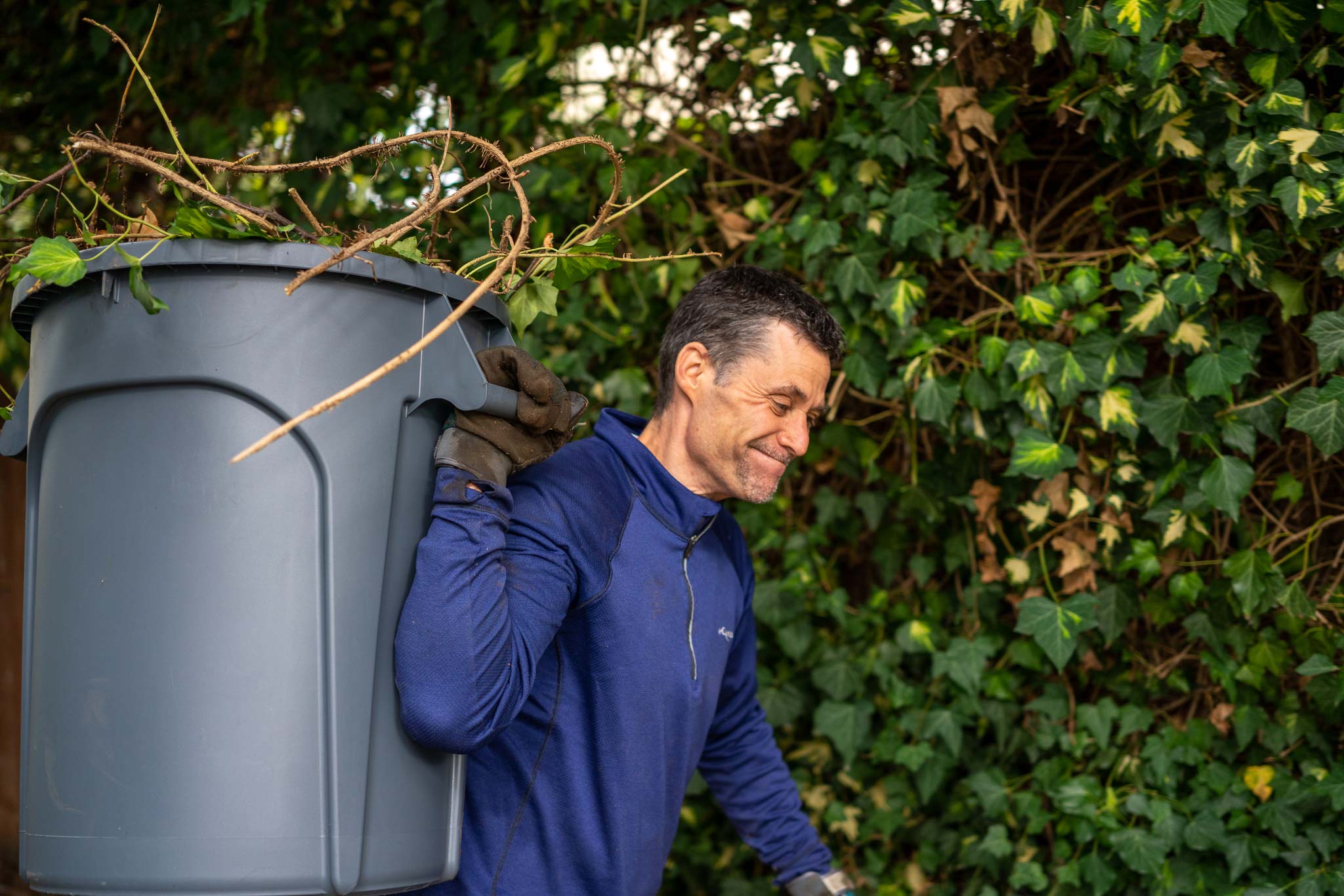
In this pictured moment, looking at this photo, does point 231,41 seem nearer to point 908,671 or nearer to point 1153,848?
point 908,671

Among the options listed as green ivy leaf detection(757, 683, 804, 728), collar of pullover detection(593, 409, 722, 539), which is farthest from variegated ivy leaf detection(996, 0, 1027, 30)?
green ivy leaf detection(757, 683, 804, 728)

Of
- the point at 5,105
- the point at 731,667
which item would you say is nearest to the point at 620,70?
the point at 731,667

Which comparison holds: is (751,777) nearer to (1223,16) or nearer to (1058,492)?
(1058,492)

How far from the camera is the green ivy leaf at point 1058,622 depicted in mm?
2020

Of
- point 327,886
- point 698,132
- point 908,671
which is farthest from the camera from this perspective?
point 698,132

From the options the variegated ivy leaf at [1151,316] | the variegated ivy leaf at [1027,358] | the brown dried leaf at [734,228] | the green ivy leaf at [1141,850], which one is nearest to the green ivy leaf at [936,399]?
the variegated ivy leaf at [1027,358]

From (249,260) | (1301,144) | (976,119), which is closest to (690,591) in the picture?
(249,260)

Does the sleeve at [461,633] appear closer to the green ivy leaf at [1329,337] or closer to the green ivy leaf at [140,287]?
the green ivy leaf at [140,287]

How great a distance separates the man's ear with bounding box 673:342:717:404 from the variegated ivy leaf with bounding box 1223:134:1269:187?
902 millimetres

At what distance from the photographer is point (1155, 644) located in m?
2.10

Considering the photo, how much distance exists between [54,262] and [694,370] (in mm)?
968

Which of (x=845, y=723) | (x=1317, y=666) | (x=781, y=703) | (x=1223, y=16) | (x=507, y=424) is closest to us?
(x=507, y=424)

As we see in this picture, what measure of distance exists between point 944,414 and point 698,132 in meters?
0.92

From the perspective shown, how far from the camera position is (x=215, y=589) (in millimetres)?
1146
